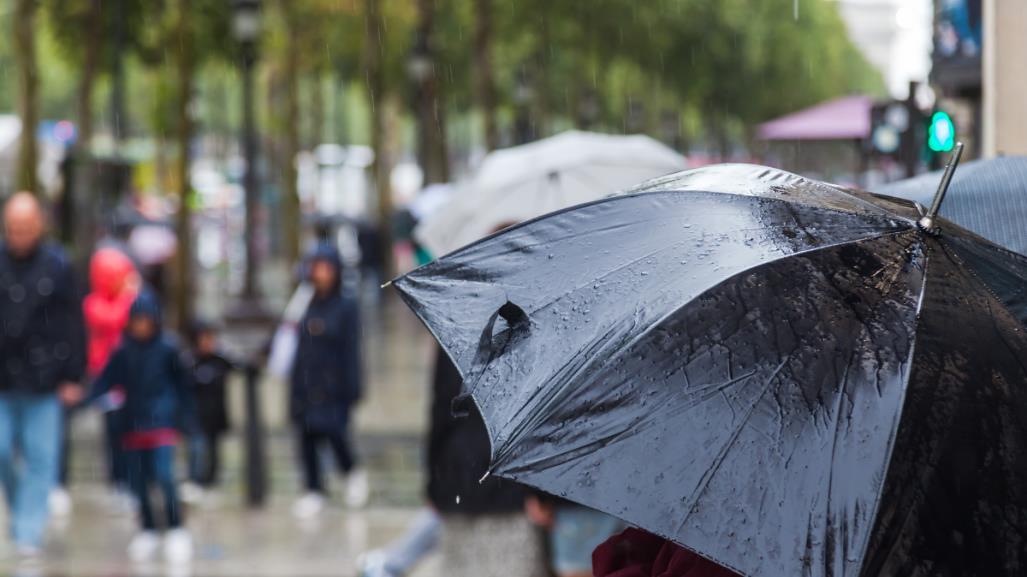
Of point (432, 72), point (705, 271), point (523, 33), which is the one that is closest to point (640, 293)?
point (705, 271)

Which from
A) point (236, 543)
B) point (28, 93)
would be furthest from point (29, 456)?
point (28, 93)

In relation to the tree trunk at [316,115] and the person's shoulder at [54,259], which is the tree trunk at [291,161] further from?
the person's shoulder at [54,259]

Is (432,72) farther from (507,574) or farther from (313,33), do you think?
(507,574)

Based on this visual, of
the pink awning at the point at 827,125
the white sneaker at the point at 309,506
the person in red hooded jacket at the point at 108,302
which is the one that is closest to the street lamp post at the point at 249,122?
the person in red hooded jacket at the point at 108,302

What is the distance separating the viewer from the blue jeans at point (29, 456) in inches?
358

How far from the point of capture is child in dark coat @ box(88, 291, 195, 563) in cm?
963

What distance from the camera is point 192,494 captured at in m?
11.4

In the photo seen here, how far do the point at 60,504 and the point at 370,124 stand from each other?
30121 millimetres

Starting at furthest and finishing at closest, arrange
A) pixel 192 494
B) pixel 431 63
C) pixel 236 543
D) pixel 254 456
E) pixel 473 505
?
pixel 431 63 → pixel 192 494 → pixel 254 456 → pixel 236 543 → pixel 473 505

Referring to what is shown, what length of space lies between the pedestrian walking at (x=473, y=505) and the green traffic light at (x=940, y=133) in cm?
585

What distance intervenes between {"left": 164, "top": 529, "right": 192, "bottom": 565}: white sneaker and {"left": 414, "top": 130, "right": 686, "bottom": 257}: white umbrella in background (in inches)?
119

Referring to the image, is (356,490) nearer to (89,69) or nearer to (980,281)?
(980,281)

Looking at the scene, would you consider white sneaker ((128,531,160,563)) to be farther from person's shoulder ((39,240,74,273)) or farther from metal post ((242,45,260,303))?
metal post ((242,45,260,303))

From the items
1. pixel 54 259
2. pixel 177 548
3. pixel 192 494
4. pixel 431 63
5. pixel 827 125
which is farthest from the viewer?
pixel 827 125
